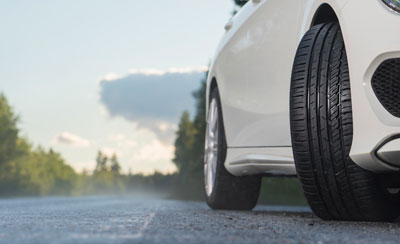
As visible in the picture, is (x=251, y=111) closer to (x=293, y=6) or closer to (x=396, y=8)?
(x=293, y=6)

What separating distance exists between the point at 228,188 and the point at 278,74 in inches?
59.6

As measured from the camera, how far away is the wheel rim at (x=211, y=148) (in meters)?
5.70

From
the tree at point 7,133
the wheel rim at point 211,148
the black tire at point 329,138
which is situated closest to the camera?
the black tire at point 329,138

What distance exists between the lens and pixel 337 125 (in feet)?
11.4

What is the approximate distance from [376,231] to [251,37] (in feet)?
6.98

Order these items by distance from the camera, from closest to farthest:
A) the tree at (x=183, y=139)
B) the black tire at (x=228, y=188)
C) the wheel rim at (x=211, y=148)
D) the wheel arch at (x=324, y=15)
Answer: the wheel arch at (x=324, y=15) → the black tire at (x=228, y=188) → the wheel rim at (x=211, y=148) → the tree at (x=183, y=139)

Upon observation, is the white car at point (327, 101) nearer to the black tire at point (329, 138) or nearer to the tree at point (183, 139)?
the black tire at point (329, 138)

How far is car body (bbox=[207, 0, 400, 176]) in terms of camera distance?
3.25m

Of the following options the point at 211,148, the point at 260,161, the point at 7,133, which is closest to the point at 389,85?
the point at 260,161

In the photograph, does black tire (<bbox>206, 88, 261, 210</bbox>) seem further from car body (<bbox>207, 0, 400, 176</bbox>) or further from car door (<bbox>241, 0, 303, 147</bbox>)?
car door (<bbox>241, 0, 303, 147</bbox>)

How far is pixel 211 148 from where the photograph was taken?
5898mm

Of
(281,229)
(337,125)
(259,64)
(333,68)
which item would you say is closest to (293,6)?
(259,64)

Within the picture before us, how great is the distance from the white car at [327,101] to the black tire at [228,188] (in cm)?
49

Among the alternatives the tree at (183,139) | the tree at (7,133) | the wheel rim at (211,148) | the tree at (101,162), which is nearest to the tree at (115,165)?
the tree at (101,162)
